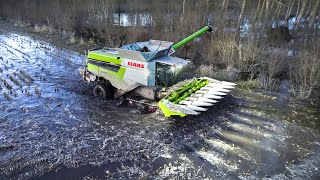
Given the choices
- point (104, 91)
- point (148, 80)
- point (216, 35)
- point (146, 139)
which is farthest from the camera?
point (216, 35)

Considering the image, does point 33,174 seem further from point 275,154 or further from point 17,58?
point 17,58

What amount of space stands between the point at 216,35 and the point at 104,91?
21.8 ft

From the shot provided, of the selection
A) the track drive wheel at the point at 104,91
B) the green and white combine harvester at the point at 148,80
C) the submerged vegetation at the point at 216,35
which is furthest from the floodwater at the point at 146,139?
the submerged vegetation at the point at 216,35

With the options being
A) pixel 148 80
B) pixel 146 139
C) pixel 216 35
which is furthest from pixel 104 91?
pixel 216 35

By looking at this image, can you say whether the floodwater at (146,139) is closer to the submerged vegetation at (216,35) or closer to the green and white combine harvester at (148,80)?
the green and white combine harvester at (148,80)

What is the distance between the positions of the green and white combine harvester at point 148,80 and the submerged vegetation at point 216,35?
101 inches

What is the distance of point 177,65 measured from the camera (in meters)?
8.15

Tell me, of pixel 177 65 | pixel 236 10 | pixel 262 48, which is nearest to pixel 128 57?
pixel 177 65

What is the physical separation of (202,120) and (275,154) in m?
2.10

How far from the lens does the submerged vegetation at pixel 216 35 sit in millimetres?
10633

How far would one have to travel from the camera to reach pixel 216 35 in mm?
13664

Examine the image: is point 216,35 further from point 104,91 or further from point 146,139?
point 146,139

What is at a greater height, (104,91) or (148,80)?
(148,80)

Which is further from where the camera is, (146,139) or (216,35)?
(216,35)
